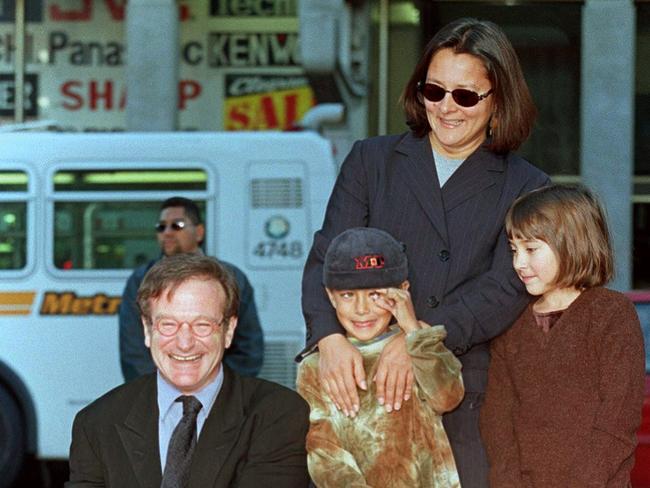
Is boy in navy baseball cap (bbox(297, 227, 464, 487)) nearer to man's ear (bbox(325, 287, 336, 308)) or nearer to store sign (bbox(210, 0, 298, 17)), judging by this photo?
man's ear (bbox(325, 287, 336, 308))

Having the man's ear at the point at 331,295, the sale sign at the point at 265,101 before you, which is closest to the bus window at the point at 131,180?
the sale sign at the point at 265,101

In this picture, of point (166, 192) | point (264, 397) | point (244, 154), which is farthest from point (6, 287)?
point (264, 397)

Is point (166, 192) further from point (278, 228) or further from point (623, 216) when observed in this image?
point (623, 216)

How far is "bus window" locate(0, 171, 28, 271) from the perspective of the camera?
31.5 ft

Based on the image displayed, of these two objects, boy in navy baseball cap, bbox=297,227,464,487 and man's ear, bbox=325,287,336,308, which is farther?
man's ear, bbox=325,287,336,308

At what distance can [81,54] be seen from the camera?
628 inches

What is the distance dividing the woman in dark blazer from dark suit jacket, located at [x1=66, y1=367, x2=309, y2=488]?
243mm

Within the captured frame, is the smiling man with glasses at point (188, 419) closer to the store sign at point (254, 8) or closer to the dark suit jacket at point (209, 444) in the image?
the dark suit jacket at point (209, 444)

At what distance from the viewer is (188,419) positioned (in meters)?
3.58

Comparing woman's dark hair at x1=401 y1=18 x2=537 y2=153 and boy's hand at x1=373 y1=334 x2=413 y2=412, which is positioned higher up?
woman's dark hair at x1=401 y1=18 x2=537 y2=153

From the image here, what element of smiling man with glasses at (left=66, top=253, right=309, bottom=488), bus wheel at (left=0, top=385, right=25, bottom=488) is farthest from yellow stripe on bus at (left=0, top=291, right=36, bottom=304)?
smiling man with glasses at (left=66, top=253, right=309, bottom=488)

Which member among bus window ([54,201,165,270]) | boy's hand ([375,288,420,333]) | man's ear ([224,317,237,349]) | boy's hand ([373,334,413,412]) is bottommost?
boy's hand ([373,334,413,412])

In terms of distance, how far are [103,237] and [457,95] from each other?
6.42 m

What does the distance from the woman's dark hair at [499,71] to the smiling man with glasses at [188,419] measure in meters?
0.86
